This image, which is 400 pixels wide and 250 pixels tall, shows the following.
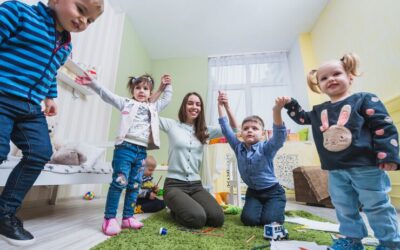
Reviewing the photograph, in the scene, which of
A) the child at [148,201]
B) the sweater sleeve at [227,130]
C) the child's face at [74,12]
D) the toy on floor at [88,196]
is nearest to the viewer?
the child's face at [74,12]

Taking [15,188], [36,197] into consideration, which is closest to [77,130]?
[36,197]

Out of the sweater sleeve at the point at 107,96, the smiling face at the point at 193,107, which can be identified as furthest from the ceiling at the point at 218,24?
A: the sweater sleeve at the point at 107,96

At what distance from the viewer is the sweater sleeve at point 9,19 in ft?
1.97

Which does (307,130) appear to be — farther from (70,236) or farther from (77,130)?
(70,236)

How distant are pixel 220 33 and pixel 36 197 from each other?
280 centimetres

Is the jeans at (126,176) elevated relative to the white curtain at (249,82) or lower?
lower

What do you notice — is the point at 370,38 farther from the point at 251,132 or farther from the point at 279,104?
the point at 279,104

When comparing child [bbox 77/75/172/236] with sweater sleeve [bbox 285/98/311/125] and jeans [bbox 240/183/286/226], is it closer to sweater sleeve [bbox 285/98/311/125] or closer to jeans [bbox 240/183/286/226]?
jeans [bbox 240/183/286/226]

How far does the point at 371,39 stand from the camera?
197cm

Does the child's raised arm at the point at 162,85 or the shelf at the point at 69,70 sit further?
the shelf at the point at 69,70

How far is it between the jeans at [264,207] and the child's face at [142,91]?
0.78 meters

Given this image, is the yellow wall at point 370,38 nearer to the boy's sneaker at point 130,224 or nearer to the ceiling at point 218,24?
the ceiling at point 218,24

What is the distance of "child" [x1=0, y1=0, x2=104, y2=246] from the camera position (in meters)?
0.62

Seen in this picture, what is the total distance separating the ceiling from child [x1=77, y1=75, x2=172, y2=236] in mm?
1977
